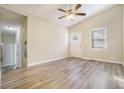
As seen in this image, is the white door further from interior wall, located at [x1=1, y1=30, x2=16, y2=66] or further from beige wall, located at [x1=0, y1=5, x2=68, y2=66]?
interior wall, located at [x1=1, y1=30, x2=16, y2=66]

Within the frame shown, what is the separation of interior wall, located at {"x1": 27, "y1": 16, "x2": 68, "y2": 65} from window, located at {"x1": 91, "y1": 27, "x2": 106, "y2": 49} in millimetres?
2110

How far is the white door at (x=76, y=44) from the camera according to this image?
24.0ft

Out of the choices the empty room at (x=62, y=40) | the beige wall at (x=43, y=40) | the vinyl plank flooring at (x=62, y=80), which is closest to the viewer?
the vinyl plank flooring at (x=62, y=80)

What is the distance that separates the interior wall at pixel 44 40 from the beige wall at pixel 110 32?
5.93 feet

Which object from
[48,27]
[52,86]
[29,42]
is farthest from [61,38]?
[52,86]

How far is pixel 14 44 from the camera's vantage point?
761 centimetres

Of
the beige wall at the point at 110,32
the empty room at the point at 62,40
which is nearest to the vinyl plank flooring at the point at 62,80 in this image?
the empty room at the point at 62,40

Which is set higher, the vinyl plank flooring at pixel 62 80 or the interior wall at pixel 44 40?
the interior wall at pixel 44 40

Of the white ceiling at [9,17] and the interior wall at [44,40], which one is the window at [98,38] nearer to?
the interior wall at [44,40]

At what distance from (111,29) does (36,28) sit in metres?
4.07

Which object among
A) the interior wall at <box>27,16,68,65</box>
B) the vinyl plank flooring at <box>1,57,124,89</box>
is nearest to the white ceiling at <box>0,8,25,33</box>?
the interior wall at <box>27,16,68,65</box>

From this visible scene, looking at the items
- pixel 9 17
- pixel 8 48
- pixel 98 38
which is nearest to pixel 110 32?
pixel 98 38

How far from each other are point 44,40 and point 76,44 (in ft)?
9.48
